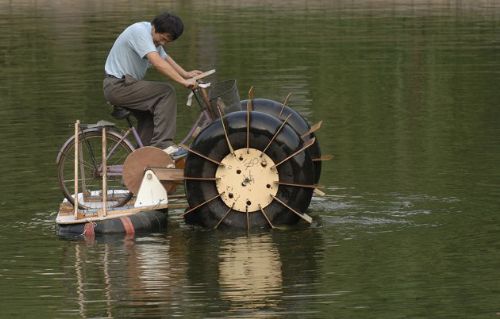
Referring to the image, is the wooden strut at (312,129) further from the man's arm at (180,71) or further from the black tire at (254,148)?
the man's arm at (180,71)

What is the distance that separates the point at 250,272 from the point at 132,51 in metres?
3.29

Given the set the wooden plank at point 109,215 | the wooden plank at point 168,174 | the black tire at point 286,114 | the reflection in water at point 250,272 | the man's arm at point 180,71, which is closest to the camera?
the reflection in water at point 250,272

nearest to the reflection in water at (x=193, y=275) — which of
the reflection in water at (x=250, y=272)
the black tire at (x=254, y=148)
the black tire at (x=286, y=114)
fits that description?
the reflection in water at (x=250, y=272)

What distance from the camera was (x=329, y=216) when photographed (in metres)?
14.3

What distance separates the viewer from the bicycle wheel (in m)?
14.5

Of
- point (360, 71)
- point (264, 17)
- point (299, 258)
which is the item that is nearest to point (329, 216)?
point (299, 258)

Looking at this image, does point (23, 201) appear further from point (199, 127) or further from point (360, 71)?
point (360, 71)

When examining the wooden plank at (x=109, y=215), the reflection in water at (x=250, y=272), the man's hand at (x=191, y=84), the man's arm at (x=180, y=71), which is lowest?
the reflection in water at (x=250, y=272)

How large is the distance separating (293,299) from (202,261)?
168 centimetres

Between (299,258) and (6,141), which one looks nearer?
(299,258)

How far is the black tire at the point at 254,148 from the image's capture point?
45.1 ft

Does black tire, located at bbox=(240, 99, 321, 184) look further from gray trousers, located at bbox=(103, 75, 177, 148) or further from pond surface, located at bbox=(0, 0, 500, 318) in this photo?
gray trousers, located at bbox=(103, 75, 177, 148)

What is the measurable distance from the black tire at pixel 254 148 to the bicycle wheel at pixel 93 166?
892 mm

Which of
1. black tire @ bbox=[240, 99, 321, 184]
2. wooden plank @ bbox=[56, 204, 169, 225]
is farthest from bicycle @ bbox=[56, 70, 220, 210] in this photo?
black tire @ bbox=[240, 99, 321, 184]
